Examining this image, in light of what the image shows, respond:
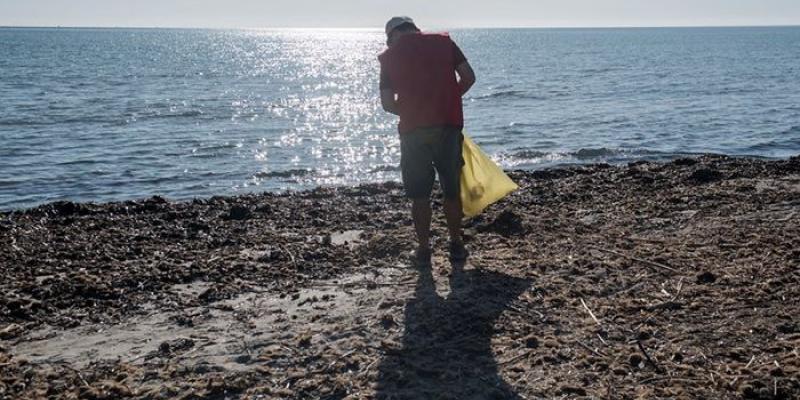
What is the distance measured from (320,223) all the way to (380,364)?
4.38 m

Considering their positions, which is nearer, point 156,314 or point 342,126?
point 156,314

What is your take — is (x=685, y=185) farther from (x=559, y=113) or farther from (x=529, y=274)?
(x=559, y=113)

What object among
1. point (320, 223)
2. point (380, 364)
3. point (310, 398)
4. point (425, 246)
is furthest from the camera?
point (320, 223)

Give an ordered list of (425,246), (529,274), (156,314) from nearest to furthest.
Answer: (156,314) → (529,274) → (425,246)

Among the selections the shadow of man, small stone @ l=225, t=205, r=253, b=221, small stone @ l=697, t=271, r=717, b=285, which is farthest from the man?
small stone @ l=225, t=205, r=253, b=221

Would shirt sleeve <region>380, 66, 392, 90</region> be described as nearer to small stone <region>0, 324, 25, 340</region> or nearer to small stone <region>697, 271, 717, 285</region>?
small stone <region>697, 271, 717, 285</region>

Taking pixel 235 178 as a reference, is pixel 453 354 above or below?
above

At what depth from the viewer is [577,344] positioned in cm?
458

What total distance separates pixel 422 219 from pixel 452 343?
6.46ft

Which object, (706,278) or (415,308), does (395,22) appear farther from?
(706,278)

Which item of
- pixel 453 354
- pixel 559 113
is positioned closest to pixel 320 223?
pixel 453 354

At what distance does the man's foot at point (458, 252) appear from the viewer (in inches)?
251

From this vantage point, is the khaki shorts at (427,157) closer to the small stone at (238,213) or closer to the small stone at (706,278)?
the small stone at (706,278)

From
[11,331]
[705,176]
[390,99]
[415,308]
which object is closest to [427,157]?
[390,99]
